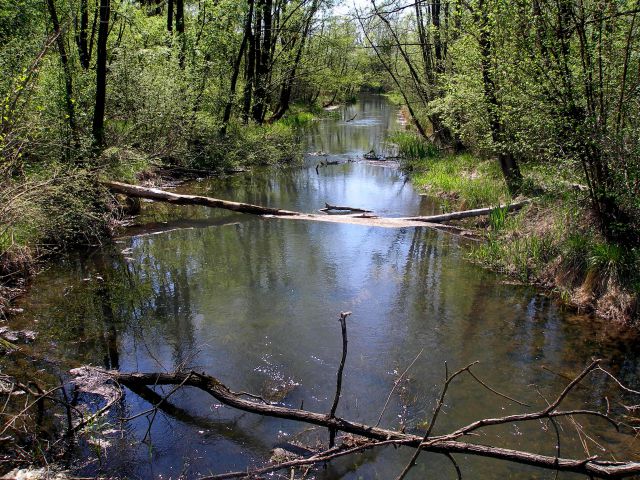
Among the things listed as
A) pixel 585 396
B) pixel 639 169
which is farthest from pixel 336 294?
pixel 639 169

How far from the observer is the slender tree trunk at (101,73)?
1092 cm

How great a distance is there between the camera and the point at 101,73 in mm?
11070

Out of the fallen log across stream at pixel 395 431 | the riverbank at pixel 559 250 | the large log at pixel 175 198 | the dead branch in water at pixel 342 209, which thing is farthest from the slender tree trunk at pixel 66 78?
the riverbank at pixel 559 250

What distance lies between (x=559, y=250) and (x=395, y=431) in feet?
17.0

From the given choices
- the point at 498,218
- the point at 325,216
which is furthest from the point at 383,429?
the point at 325,216

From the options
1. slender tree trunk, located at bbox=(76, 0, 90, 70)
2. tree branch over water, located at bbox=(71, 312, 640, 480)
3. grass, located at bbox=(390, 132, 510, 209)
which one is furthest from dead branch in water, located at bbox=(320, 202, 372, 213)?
slender tree trunk, located at bbox=(76, 0, 90, 70)

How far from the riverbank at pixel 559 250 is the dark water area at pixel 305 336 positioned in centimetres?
36

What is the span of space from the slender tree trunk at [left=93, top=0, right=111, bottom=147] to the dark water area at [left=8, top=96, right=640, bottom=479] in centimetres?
209

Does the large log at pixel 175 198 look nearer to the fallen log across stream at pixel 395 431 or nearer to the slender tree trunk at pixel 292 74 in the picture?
the fallen log across stream at pixel 395 431

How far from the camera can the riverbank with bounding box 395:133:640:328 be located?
7.36 metres

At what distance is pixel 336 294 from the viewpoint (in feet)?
26.6

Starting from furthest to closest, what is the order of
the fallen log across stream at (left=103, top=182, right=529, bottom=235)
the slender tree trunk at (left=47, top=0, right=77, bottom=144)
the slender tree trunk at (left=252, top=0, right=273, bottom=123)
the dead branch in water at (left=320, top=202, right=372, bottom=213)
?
the slender tree trunk at (left=252, top=0, right=273, bottom=123) < the dead branch in water at (left=320, top=202, right=372, bottom=213) < the fallen log across stream at (left=103, top=182, right=529, bottom=235) < the slender tree trunk at (left=47, top=0, right=77, bottom=144)

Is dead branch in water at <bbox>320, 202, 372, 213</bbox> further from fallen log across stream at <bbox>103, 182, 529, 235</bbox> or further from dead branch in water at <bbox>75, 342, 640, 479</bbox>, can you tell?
dead branch in water at <bbox>75, 342, 640, 479</bbox>

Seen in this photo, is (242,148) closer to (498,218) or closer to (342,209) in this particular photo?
→ (342,209)
